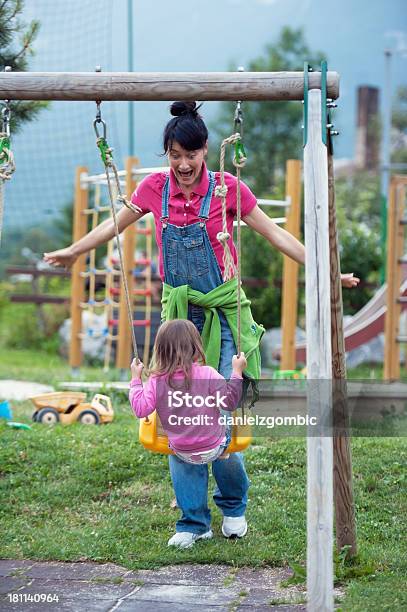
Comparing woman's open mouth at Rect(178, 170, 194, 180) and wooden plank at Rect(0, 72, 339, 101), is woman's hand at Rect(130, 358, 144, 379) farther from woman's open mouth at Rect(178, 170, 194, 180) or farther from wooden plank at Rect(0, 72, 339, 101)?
wooden plank at Rect(0, 72, 339, 101)

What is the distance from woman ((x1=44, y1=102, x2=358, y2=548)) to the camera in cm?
395

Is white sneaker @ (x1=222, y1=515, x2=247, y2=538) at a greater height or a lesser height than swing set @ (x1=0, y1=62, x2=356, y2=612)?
lesser

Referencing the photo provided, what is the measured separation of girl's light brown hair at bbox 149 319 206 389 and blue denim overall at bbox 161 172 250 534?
0.22 meters

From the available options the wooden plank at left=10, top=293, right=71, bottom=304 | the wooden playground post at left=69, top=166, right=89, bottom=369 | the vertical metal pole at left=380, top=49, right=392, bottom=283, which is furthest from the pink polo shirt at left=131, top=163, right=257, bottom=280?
the wooden plank at left=10, top=293, right=71, bottom=304

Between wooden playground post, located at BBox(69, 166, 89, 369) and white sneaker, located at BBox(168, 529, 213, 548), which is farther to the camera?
wooden playground post, located at BBox(69, 166, 89, 369)

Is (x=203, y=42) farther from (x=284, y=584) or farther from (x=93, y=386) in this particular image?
(x=284, y=584)

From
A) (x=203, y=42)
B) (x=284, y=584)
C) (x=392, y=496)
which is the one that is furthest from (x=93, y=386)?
(x=203, y=42)

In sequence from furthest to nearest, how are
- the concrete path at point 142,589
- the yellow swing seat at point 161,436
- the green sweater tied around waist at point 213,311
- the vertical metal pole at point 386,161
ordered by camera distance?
the vertical metal pole at point 386,161 → the green sweater tied around waist at point 213,311 → the yellow swing seat at point 161,436 → the concrete path at point 142,589

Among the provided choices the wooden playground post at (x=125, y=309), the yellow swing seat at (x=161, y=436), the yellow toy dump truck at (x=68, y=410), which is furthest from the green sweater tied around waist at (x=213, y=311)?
the wooden playground post at (x=125, y=309)

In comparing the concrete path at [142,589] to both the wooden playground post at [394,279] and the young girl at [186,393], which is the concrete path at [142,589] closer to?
the young girl at [186,393]

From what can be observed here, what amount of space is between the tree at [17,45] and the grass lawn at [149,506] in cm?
188

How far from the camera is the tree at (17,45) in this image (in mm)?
5318

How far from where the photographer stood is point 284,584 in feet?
12.0

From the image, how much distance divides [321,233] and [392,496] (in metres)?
1.85
